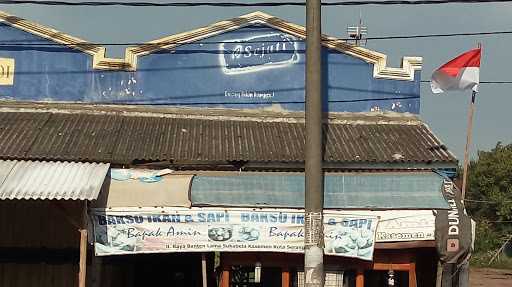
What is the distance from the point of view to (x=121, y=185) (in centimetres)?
1222

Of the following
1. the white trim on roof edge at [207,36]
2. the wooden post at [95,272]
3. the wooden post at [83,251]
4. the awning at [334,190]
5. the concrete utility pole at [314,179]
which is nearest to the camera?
the concrete utility pole at [314,179]

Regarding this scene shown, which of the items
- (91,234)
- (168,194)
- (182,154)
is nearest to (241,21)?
(182,154)

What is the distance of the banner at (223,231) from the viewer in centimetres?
1193

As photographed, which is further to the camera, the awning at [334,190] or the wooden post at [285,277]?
the wooden post at [285,277]

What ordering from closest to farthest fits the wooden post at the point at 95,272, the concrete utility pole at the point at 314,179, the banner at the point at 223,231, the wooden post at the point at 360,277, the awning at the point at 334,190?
the concrete utility pole at the point at 314,179, the banner at the point at 223,231, the awning at the point at 334,190, the wooden post at the point at 360,277, the wooden post at the point at 95,272

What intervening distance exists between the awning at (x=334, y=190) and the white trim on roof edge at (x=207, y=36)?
2991mm

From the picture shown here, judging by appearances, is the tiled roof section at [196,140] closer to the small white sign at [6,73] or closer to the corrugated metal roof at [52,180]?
the corrugated metal roof at [52,180]

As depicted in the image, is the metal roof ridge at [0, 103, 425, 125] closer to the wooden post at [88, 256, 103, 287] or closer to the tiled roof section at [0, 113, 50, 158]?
the tiled roof section at [0, 113, 50, 158]

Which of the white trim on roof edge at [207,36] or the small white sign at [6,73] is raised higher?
the white trim on roof edge at [207,36]

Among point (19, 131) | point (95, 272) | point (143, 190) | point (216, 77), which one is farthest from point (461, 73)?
point (19, 131)

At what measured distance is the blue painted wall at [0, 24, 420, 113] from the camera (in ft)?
47.4

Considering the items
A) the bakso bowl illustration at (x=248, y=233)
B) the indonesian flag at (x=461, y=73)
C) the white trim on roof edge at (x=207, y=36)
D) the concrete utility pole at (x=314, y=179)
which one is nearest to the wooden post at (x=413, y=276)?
the bakso bowl illustration at (x=248, y=233)

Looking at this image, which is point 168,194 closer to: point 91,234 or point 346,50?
point 91,234

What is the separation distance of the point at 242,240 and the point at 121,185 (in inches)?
92.0
